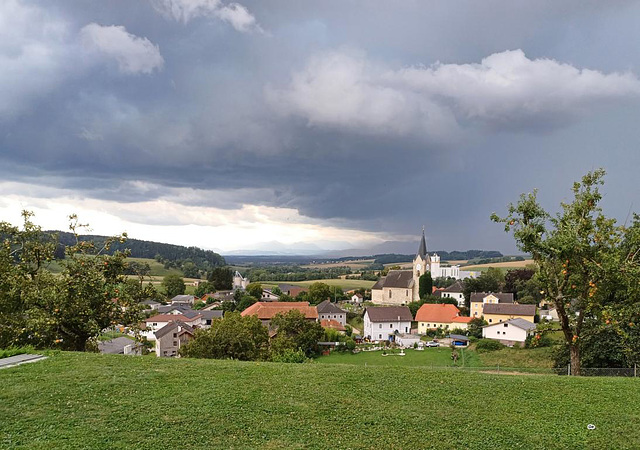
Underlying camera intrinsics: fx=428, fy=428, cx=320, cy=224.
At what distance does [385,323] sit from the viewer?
214 ft

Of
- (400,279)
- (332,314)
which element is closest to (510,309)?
(332,314)

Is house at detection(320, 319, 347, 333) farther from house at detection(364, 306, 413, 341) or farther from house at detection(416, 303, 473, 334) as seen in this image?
house at detection(416, 303, 473, 334)

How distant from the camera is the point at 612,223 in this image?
57.2ft

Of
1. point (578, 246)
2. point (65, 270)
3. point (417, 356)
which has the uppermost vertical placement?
point (578, 246)

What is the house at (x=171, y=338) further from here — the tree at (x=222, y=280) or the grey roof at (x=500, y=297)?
the tree at (x=222, y=280)

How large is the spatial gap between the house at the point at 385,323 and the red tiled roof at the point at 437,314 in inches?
114

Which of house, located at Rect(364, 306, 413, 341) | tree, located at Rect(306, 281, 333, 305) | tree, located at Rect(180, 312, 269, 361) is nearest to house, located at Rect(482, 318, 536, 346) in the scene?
house, located at Rect(364, 306, 413, 341)

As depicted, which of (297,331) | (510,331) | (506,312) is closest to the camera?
(297,331)

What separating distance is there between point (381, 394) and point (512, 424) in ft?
10.4

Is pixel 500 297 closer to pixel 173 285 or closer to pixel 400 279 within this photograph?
pixel 400 279

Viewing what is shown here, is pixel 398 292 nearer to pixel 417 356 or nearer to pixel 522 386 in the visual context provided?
pixel 417 356

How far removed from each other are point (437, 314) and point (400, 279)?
28.9 meters

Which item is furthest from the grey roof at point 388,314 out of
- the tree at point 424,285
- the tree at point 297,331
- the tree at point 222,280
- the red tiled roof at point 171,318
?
the tree at point 222,280

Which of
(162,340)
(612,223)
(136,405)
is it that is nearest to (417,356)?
(162,340)
